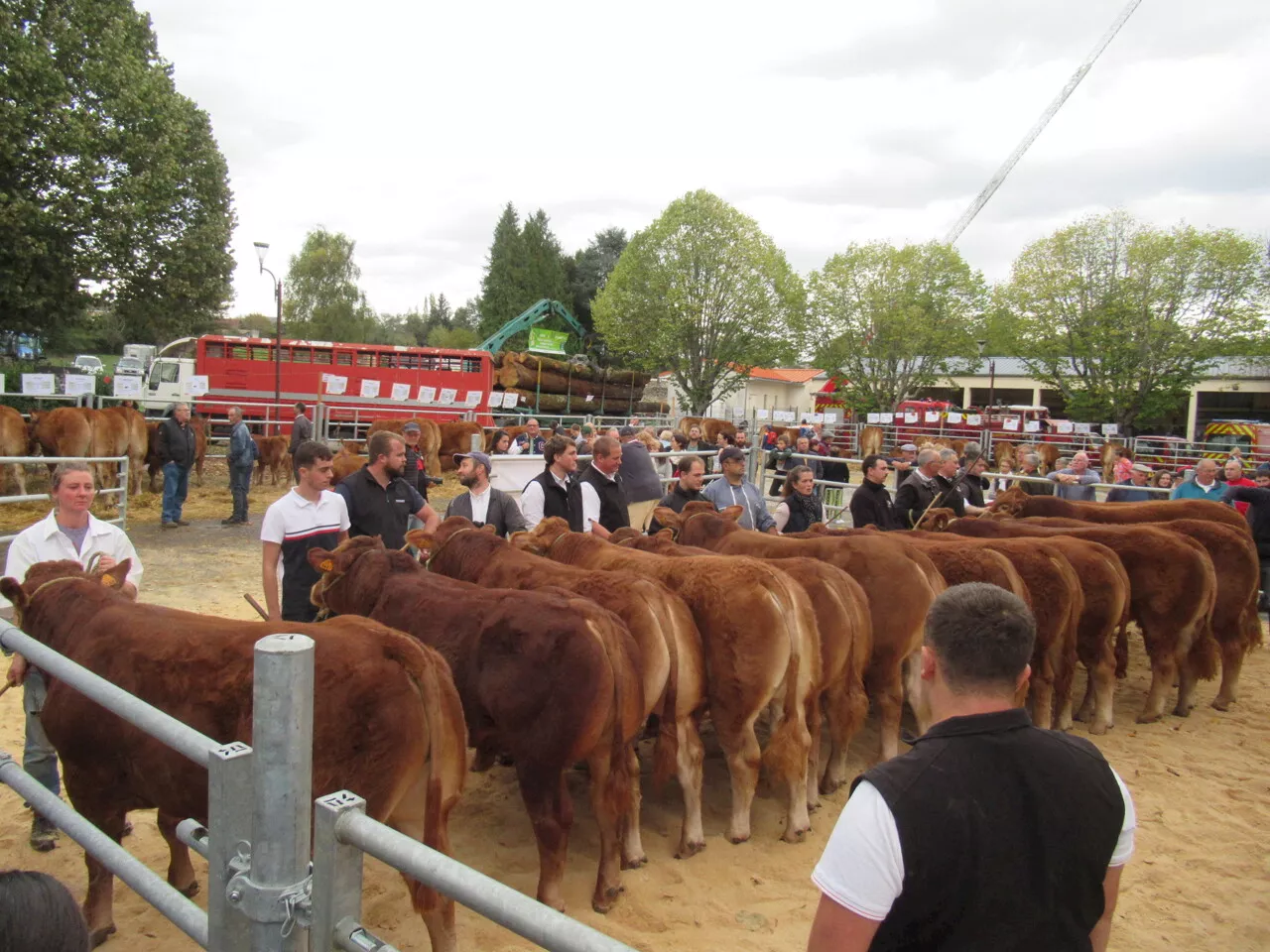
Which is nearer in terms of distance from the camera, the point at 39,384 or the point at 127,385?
the point at 39,384

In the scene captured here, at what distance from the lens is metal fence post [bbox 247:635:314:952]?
1.47m

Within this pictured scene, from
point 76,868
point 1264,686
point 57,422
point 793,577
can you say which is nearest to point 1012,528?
point 1264,686

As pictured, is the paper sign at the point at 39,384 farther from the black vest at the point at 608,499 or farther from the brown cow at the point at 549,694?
the brown cow at the point at 549,694

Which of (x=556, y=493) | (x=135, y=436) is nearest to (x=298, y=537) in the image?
(x=556, y=493)

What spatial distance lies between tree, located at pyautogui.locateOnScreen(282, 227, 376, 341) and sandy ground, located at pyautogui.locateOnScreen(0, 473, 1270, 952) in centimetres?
4748

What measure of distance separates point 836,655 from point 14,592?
410cm

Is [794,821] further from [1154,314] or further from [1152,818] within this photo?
[1154,314]

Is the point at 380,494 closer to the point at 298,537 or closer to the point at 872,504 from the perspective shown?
the point at 298,537

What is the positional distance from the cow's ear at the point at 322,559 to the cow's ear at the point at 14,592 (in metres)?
1.22

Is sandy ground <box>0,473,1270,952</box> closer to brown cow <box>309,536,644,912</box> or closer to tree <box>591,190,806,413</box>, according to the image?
brown cow <box>309,536,644,912</box>

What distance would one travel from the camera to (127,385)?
17.4 m

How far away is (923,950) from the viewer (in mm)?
1523

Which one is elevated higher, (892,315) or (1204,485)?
(892,315)

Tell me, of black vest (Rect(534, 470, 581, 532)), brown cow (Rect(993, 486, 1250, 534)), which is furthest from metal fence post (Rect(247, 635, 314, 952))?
brown cow (Rect(993, 486, 1250, 534))
